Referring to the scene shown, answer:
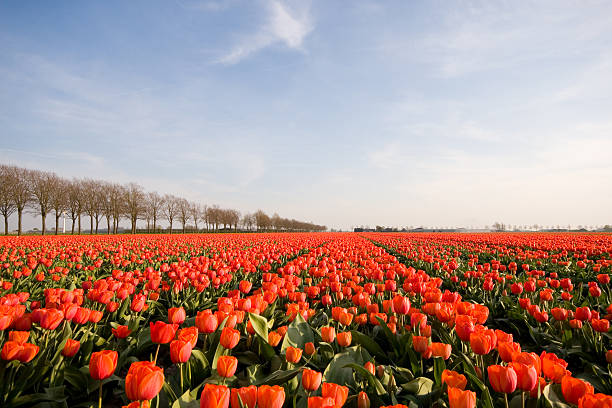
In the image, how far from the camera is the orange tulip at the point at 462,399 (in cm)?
132

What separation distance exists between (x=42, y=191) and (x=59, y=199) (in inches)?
86.1

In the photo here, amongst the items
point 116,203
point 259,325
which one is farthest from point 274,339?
point 116,203

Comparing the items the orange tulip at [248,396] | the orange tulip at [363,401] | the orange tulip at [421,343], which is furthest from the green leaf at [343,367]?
the orange tulip at [248,396]

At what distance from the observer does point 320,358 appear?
2545mm

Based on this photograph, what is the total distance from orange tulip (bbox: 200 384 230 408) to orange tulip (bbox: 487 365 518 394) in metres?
1.23

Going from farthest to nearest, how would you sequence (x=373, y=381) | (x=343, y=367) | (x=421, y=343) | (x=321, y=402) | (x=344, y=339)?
(x=344, y=339)
(x=421, y=343)
(x=343, y=367)
(x=373, y=381)
(x=321, y=402)

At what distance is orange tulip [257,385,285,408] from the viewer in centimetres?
133

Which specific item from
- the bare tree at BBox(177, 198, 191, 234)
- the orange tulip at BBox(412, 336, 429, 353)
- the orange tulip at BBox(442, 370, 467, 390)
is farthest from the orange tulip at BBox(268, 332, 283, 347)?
the bare tree at BBox(177, 198, 191, 234)

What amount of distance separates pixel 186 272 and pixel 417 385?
4.06 metres

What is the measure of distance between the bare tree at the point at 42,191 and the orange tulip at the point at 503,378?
5170 centimetres

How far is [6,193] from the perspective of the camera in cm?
3772

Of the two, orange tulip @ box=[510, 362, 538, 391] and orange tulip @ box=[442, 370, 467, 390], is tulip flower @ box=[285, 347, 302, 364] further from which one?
orange tulip @ box=[510, 362, 538, 391]

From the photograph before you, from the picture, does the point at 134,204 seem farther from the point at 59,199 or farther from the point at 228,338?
the point at 228,338

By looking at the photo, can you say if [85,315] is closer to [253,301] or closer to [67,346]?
[67,346]
